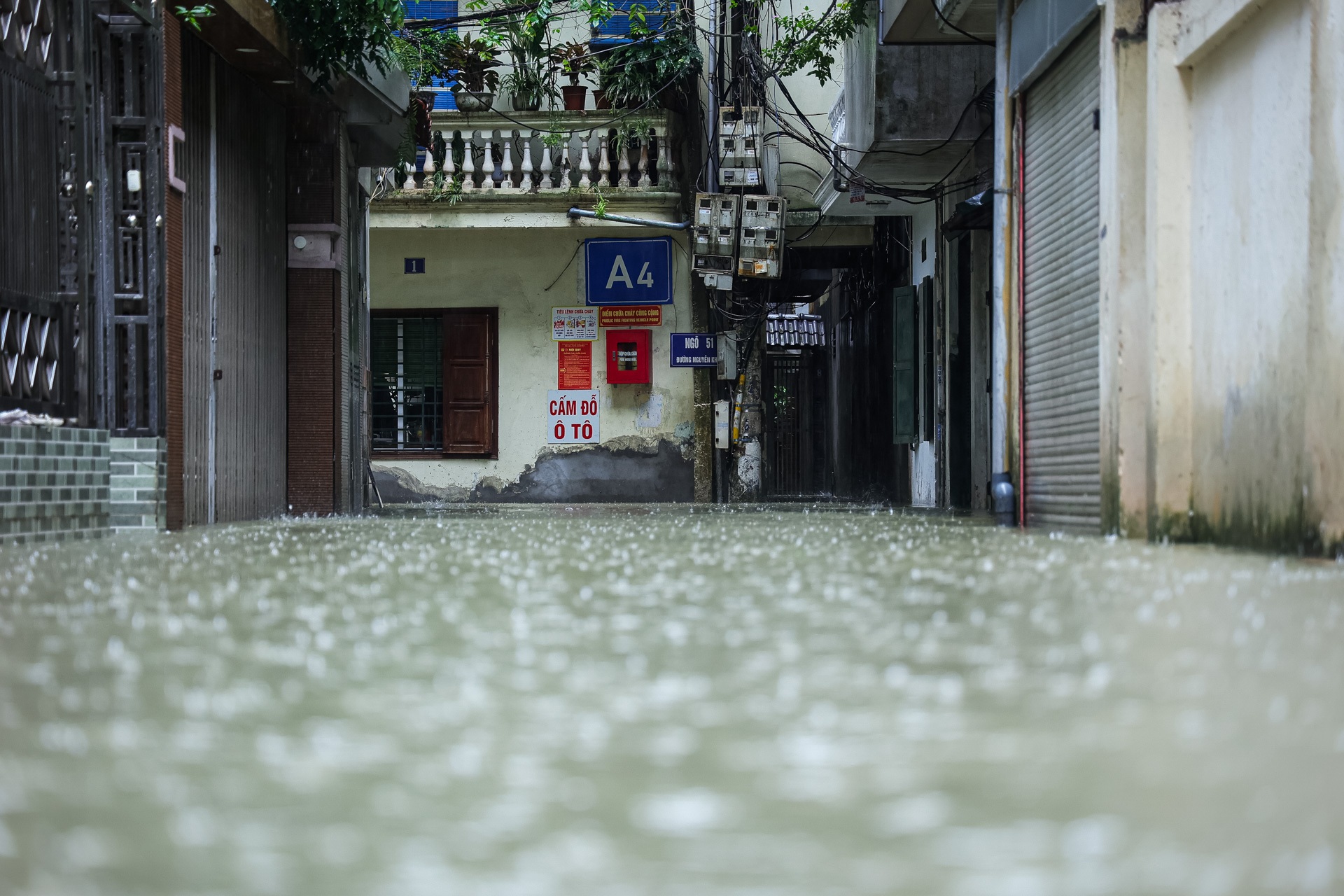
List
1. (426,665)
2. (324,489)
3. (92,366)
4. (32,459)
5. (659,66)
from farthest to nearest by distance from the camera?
1. (659,66)
2. (324,489)
3. (92,366)
4. (32,459)
5. (426,665)

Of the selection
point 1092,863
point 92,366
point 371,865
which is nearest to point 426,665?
point 371,865

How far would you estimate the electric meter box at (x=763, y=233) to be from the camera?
47.5 feet

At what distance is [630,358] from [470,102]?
3.46m

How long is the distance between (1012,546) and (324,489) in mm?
6653

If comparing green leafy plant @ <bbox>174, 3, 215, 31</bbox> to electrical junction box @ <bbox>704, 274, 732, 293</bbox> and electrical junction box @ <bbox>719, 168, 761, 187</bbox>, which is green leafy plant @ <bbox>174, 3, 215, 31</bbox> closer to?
electrical junction box @ <bbox>719, 168, 761, 187</bbox>

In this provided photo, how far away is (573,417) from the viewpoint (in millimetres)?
16234

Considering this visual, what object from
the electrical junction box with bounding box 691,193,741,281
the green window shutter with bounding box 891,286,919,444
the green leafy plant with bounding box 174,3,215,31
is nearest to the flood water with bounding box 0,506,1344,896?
the green leafy plant with bounding box 174,3,215,31

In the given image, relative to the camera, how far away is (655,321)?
16.1 m

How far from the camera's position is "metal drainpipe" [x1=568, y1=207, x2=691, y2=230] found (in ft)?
49.4

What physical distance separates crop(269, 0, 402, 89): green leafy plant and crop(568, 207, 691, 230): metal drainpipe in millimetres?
5119

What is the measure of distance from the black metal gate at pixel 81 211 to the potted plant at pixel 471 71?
849 centimetres

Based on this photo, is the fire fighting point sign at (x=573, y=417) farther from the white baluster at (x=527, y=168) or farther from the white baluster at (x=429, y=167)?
the white baluster at (x=429, y=167)

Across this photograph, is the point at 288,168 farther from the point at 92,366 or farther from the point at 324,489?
the point at 92,366

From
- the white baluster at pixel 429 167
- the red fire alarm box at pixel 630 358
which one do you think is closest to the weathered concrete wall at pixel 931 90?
the red fire alarm box at pixel 630 358
